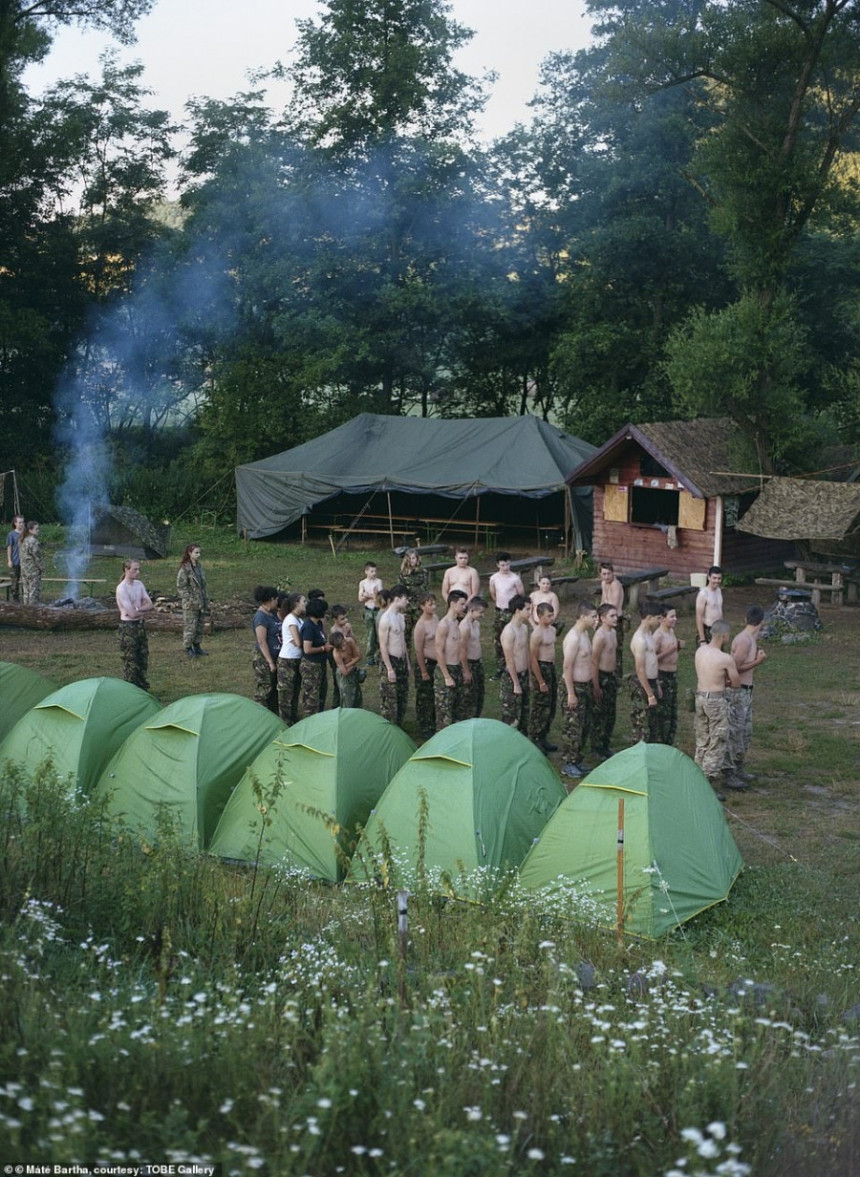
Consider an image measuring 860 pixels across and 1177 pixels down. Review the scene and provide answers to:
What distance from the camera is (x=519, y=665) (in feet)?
43.3

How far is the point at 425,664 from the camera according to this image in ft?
45.4

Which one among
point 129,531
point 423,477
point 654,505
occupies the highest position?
point 423,477

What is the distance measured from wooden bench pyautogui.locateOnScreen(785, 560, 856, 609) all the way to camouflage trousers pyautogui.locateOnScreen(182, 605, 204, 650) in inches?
416

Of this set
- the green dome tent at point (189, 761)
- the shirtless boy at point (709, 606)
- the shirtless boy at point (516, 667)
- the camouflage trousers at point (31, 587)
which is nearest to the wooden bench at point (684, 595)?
the shirtless boy at point (709, 606)

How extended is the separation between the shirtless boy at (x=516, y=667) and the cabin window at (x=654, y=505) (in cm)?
1300

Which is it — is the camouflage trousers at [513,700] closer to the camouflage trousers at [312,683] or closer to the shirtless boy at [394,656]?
the shirtless boy at [394,656]

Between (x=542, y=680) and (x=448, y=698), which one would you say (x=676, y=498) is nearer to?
(x=542, y=680)

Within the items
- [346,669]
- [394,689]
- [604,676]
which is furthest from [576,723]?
[346,669]

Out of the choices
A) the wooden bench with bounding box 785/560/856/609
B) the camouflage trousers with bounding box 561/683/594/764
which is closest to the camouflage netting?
the wooden bench with bounding box 785/560/856/609

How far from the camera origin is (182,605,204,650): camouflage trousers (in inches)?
700

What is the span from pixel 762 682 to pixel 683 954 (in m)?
9.38

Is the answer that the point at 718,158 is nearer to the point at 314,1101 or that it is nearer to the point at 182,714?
the point at 182,714

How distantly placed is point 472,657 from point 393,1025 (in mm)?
8047

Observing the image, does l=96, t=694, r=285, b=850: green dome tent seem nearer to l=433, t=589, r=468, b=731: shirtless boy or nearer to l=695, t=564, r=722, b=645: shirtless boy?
l=433, t=589, r=468, b=731: shirtless boy
